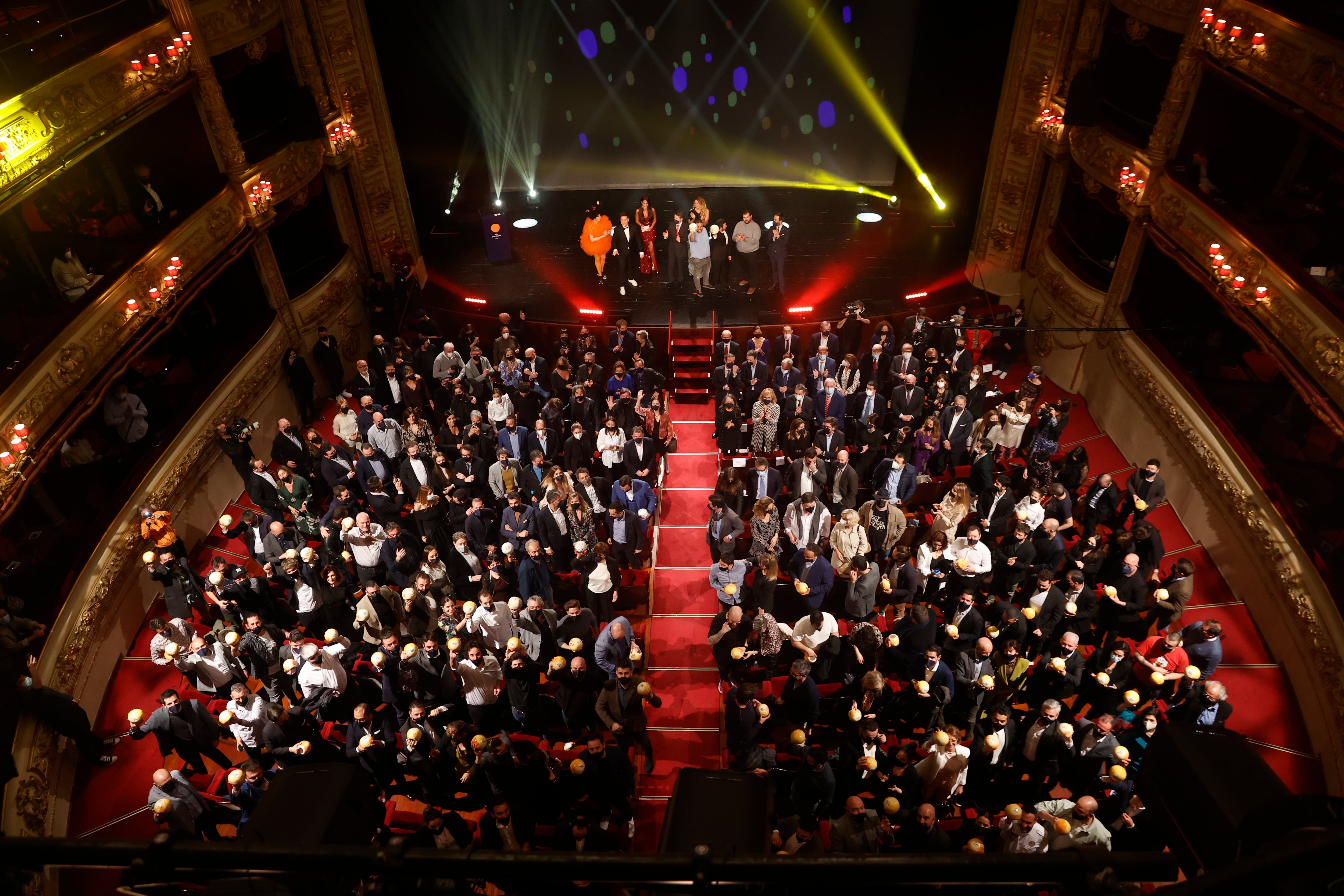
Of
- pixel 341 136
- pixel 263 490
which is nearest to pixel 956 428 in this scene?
pixel 263 490

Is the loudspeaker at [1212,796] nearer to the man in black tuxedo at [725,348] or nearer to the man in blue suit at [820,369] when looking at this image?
the man in blue suit at [820,369]

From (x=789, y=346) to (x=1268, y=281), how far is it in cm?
561

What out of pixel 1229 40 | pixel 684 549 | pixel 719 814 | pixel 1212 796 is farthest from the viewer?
pixel 684 549

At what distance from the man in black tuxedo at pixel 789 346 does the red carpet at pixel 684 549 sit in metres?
2.75

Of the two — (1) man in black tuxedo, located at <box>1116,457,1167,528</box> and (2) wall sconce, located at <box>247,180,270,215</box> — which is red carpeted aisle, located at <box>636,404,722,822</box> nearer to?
(1) man in black tuxedo, located at <box>1116,457,1167,528</box>

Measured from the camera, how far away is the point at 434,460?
987cm

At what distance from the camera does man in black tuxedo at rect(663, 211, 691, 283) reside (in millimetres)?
13477

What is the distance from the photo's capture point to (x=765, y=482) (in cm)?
953

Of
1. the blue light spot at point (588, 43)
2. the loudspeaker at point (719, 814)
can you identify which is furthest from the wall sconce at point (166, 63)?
the loudspeaker at point (719, 814)

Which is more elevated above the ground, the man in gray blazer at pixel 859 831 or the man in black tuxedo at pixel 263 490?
the man in gray blazer at pixel 859 831

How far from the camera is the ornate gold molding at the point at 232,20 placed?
417 inches

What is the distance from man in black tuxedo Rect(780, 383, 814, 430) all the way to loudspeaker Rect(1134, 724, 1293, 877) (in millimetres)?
7454

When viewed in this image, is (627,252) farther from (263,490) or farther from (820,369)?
(263,490)

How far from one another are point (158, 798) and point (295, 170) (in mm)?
9179
